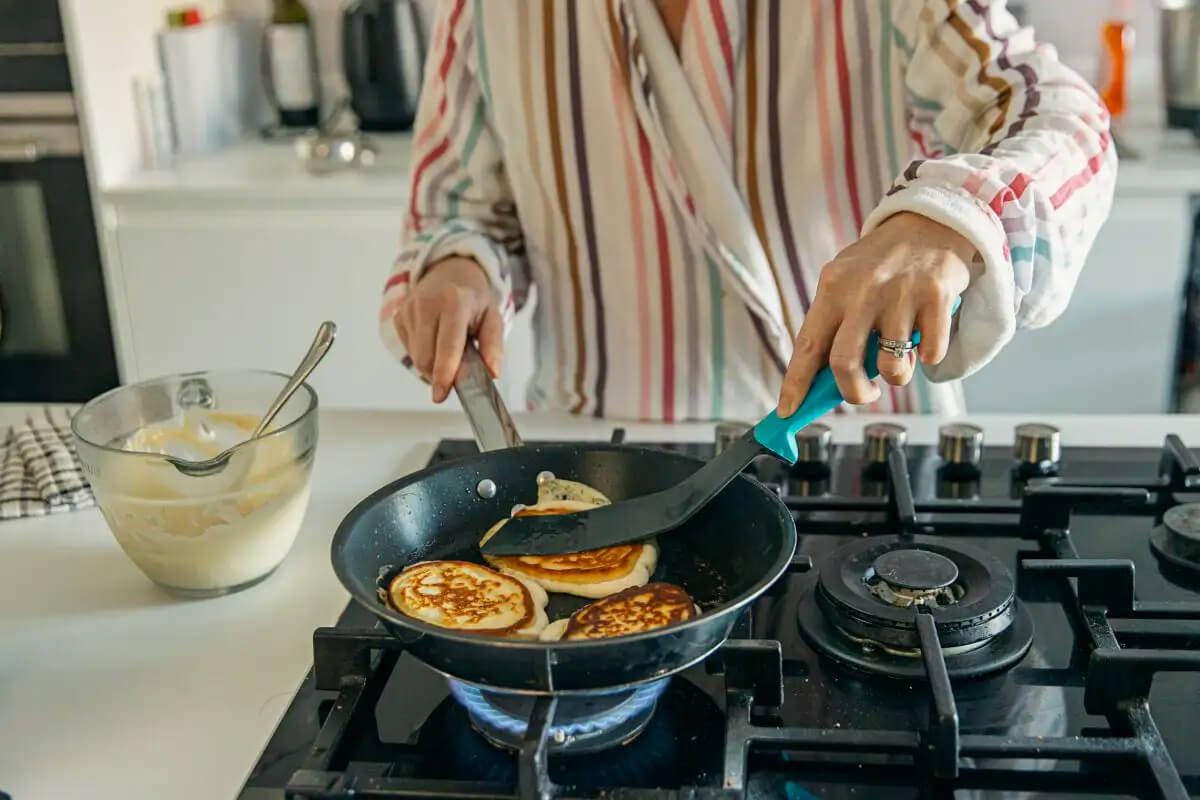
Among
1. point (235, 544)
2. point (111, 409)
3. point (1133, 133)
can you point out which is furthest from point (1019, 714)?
point (1133, 133)

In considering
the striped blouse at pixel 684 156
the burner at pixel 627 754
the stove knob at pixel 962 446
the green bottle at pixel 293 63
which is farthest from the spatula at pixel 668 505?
the green bottle at pixel 293 63

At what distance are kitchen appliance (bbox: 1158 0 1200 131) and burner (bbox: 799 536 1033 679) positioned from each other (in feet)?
5.10

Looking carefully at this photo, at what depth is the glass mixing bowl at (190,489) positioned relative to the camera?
0.82 metres

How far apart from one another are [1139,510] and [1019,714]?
30 centimetres

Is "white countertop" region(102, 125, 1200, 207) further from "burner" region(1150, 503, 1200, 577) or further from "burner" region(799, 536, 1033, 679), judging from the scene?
"burner" region(799, 536, 1033, 679)

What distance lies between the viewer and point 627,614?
2.28ft

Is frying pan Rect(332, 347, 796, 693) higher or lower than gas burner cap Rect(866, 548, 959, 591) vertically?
higher

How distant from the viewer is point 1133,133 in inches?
85.4

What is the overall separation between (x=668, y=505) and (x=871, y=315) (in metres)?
0.17

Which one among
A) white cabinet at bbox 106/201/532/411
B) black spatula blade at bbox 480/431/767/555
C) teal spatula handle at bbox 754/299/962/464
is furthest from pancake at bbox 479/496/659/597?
white cabinet at bbox 106/201/532/411

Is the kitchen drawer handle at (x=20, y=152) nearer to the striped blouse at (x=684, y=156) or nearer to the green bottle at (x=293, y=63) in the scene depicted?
the green bottle at (x=293, y=63)

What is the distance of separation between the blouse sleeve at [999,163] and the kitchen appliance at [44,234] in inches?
62.8

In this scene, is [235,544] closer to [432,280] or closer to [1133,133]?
[432,280]

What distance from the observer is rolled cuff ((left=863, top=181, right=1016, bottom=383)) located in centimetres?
76
